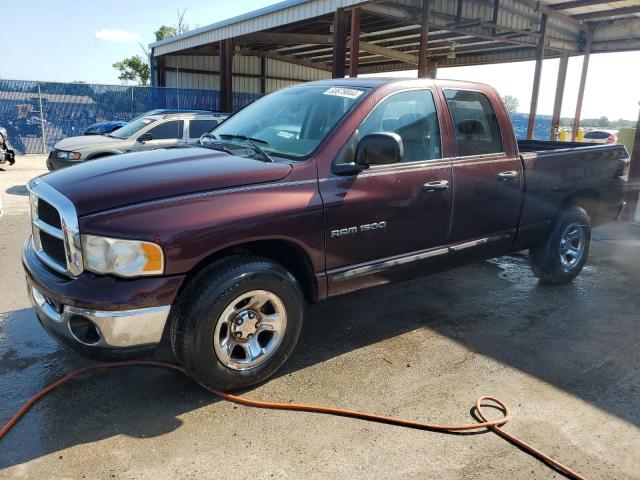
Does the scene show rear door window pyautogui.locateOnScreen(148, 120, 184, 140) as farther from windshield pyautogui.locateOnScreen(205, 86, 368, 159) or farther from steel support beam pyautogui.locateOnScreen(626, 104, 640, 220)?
steel support beam pyautogui.locateOnScreen(626, 104, 640, 220)

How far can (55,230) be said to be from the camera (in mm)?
2809

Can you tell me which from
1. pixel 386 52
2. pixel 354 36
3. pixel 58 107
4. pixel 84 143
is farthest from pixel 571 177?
pixel 58 107

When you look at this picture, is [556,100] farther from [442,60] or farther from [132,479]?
[132,479]

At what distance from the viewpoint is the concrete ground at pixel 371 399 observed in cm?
251

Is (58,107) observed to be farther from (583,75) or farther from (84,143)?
(583,75)

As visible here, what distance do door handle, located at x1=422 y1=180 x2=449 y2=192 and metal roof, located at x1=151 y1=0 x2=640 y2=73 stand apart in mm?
8267

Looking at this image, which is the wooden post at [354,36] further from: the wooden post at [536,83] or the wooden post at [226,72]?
the wooden post at [226,72]

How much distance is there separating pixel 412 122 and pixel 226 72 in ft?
54.0

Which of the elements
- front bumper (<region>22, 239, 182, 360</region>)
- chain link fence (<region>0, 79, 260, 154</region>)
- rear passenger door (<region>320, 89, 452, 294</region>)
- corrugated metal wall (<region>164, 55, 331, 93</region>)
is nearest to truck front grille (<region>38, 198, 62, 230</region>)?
front bumper (<region>22, 239, 182, 360</region>)

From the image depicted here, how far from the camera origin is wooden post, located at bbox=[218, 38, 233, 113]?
1830 cm

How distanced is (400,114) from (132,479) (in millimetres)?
2852

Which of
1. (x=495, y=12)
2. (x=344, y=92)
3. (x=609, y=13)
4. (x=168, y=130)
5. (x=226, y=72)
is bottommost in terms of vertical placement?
(x=168, y=130)

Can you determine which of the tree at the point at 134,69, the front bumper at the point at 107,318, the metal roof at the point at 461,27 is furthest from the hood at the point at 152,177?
the tree at the point at 134,69

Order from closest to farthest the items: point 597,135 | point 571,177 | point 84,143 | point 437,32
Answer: point 571,177
point 84,143
point 437,32
point 597,135
